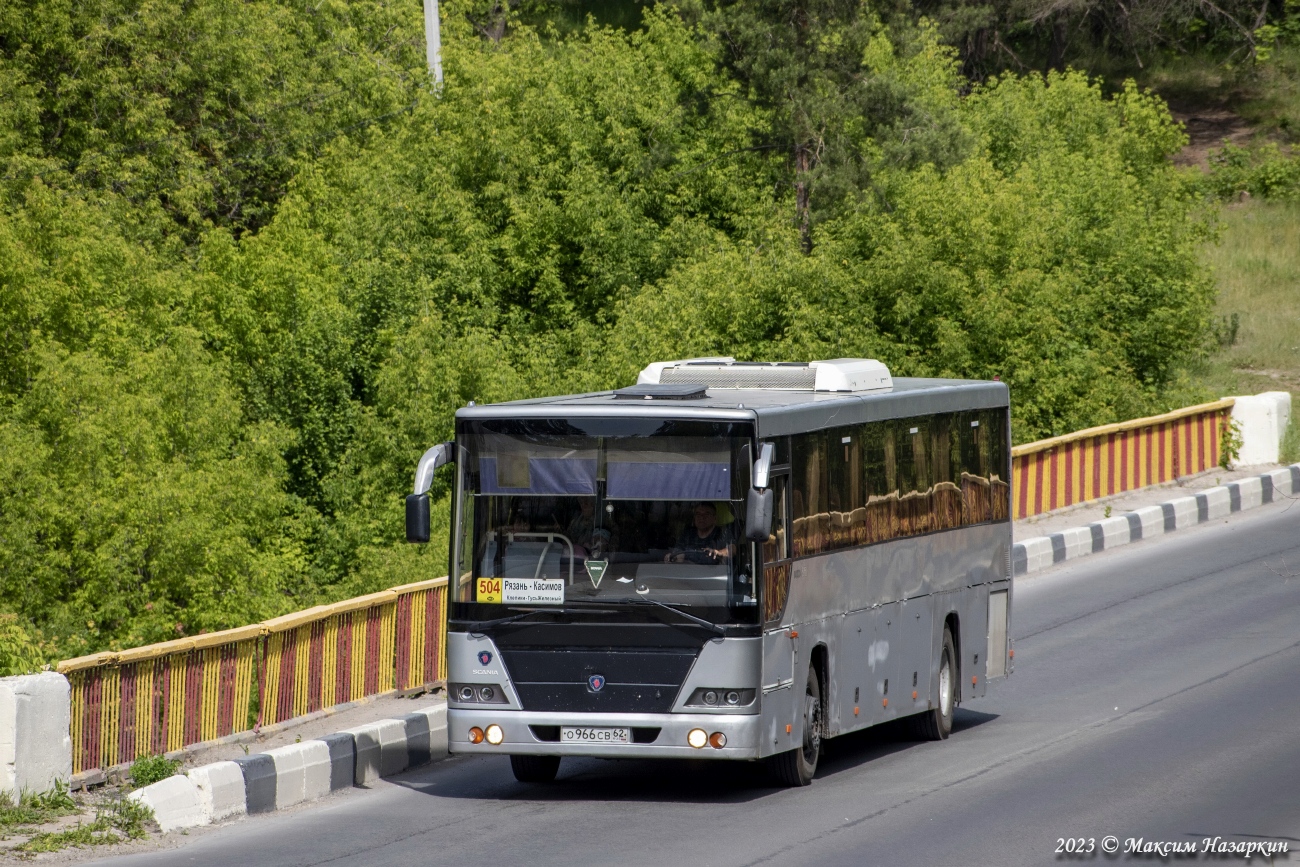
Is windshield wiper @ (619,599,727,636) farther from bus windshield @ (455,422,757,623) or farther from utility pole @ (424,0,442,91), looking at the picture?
utility pole @ (424,0,442,91)

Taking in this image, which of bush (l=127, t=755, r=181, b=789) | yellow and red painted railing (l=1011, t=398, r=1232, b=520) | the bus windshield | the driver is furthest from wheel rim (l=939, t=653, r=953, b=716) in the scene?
yellow and red painted railing (l=1011, t=398, r=1232, b=520)

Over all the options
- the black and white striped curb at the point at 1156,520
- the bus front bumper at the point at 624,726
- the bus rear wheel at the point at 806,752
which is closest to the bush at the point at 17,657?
the bus front bumper at the point at 624,726

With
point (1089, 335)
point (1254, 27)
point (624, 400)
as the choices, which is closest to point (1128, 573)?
point (624, 400)

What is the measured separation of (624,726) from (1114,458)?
1647 cm

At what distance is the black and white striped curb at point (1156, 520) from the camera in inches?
851

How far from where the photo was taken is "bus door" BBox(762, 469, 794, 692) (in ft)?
34.3

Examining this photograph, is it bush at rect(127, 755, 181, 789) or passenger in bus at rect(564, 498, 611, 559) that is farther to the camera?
bush at rect(127, 755, 181, 789)

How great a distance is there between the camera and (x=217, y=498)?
87.4ft

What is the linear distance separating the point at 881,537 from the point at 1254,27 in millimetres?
55738

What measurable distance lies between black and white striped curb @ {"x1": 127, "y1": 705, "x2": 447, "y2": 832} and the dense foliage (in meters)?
9.86

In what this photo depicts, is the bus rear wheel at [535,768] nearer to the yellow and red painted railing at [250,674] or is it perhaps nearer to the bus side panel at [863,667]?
the bus side panel at [863,667]

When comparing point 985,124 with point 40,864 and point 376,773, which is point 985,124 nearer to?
point 376,773

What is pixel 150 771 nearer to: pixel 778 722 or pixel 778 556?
pixel 778 722

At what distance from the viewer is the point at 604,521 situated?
10500mm
